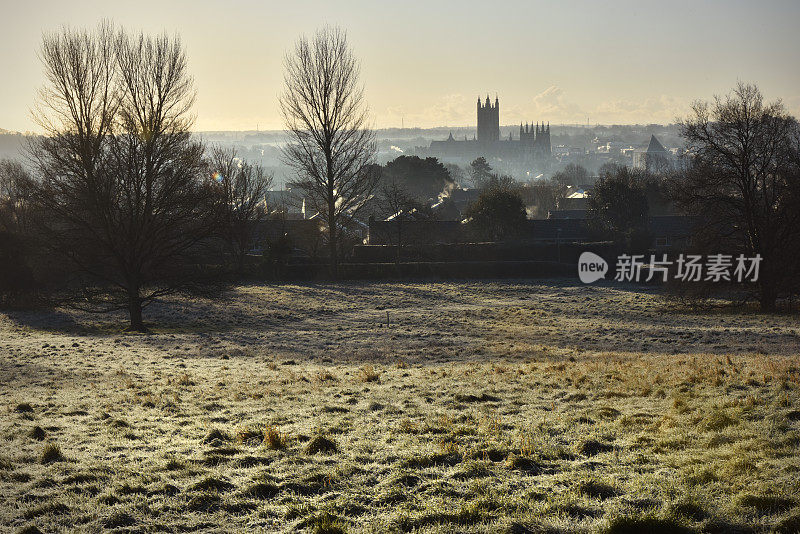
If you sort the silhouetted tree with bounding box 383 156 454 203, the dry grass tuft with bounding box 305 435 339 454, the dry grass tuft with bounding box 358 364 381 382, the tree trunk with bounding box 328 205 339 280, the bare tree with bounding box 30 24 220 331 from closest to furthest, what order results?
the dry grass tuft with bounding box 305 435 339 454
the dry grass tuft with bounding box 358 364 381 382
the bare tree with bounding box 30 24 220 331
the tree trunk with bounding box 328 205 339 280
the silhouetted tree with bounding box 383 156 454 203

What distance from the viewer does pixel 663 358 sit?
1839 centimetres

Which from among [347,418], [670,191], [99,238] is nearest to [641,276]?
[670,191]

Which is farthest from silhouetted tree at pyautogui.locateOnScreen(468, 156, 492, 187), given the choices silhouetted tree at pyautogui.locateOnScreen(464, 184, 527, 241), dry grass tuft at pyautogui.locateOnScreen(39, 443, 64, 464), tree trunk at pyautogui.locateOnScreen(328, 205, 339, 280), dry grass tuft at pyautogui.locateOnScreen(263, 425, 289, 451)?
dry grass tuft at pyautogui.locateOnScreen(39, 443, 64, 464)

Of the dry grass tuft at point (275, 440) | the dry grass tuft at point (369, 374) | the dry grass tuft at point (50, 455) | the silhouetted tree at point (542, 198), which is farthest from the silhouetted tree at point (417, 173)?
the dry grass tuft at point (50, 455)

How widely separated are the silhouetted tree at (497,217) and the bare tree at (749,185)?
2826 centimetres

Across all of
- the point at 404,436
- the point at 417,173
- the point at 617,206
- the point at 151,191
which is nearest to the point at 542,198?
the point at 417,173

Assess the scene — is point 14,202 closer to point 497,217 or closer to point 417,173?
point 497,217

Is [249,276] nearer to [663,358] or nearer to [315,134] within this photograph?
Answer: [315,134]

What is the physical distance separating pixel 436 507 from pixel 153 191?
25.7m

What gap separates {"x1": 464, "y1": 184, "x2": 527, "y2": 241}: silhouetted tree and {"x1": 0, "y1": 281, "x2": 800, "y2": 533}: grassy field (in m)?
38.5

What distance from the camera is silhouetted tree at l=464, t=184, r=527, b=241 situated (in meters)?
60.8

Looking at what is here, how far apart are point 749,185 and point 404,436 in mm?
29121

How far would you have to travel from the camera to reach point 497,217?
199 feet

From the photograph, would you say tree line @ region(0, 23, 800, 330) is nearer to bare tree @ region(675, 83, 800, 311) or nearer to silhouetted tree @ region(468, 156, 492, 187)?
bare tree @ region(675, 83, 800, 311)
